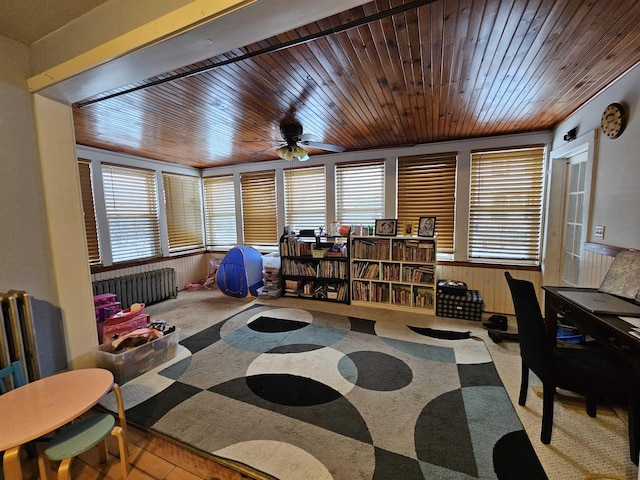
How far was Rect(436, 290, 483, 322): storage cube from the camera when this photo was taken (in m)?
3.47

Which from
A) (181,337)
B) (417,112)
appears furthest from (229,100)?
(181,337)

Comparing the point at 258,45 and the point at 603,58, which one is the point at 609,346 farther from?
the point at 258,45

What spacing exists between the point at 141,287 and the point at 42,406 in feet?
10.7

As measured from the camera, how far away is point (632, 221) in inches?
77.8

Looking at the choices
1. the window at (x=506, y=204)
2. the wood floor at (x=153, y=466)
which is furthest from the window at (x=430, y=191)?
the wood floor at (x=153, y=466)

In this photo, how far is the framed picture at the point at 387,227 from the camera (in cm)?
393

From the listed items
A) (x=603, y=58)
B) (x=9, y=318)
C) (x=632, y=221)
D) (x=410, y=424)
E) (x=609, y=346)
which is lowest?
(x=410, y=424)

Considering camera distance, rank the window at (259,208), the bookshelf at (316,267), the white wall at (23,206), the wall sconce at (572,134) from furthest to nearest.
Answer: the window at (259,208)
the bookshelf at (316,267)
the wall sconce at (572,134)
the white wall at (23,206)

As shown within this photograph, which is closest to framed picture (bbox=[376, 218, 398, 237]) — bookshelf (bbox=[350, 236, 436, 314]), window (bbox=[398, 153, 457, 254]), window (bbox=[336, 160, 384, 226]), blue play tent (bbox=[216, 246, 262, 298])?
bookshelf (bbox=[350, 236, 436, 314])

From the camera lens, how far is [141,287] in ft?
13.7

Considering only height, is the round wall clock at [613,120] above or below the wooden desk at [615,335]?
above

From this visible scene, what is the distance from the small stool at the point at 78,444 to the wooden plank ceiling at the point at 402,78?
2.21 m

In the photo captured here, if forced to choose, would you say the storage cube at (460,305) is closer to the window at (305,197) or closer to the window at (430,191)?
the window at (430,191)

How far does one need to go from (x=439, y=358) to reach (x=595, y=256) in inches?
65.3
